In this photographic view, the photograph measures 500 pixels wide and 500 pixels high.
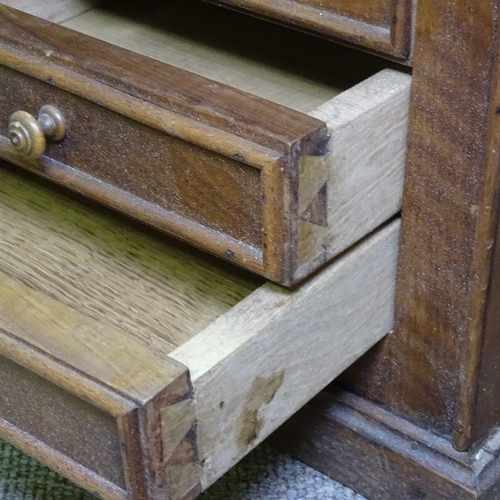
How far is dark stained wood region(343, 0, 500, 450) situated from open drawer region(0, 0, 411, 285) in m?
0.02

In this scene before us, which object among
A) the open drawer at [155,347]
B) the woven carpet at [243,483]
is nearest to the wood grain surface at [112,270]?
the open drawer at [155,347]

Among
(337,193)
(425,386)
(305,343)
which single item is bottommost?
(425,386)

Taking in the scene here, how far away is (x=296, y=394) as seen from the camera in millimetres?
636

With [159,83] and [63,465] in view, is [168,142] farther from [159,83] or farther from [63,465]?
[63,465]

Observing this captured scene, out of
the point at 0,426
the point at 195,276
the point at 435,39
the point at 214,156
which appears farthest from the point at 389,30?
the point at 0,426

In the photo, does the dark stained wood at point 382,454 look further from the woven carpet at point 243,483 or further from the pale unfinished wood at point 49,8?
the pale unfinished wood at point 49,8

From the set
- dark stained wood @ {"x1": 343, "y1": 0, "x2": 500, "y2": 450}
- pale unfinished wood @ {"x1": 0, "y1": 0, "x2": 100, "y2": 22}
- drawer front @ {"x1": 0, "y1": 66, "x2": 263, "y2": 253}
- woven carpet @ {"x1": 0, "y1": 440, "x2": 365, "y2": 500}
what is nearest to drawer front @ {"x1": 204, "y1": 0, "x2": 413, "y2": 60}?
dark stained wood @ {"x1": 343, "y1": 0, "x2": 500, "y2": 450}

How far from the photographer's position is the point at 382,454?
80 cm

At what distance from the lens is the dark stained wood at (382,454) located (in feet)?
2.51

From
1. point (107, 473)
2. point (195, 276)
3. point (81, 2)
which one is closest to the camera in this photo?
point (107, 473)

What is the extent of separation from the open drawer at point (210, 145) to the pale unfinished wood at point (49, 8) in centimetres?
12

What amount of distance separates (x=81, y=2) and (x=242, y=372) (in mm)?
395

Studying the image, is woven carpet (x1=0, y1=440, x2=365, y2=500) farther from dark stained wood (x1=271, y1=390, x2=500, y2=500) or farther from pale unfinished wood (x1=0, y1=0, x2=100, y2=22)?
pale unfinished wood (x1=0, y1=0, x2=100, y2=22)

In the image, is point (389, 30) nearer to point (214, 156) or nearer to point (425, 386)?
point (214, 156)
